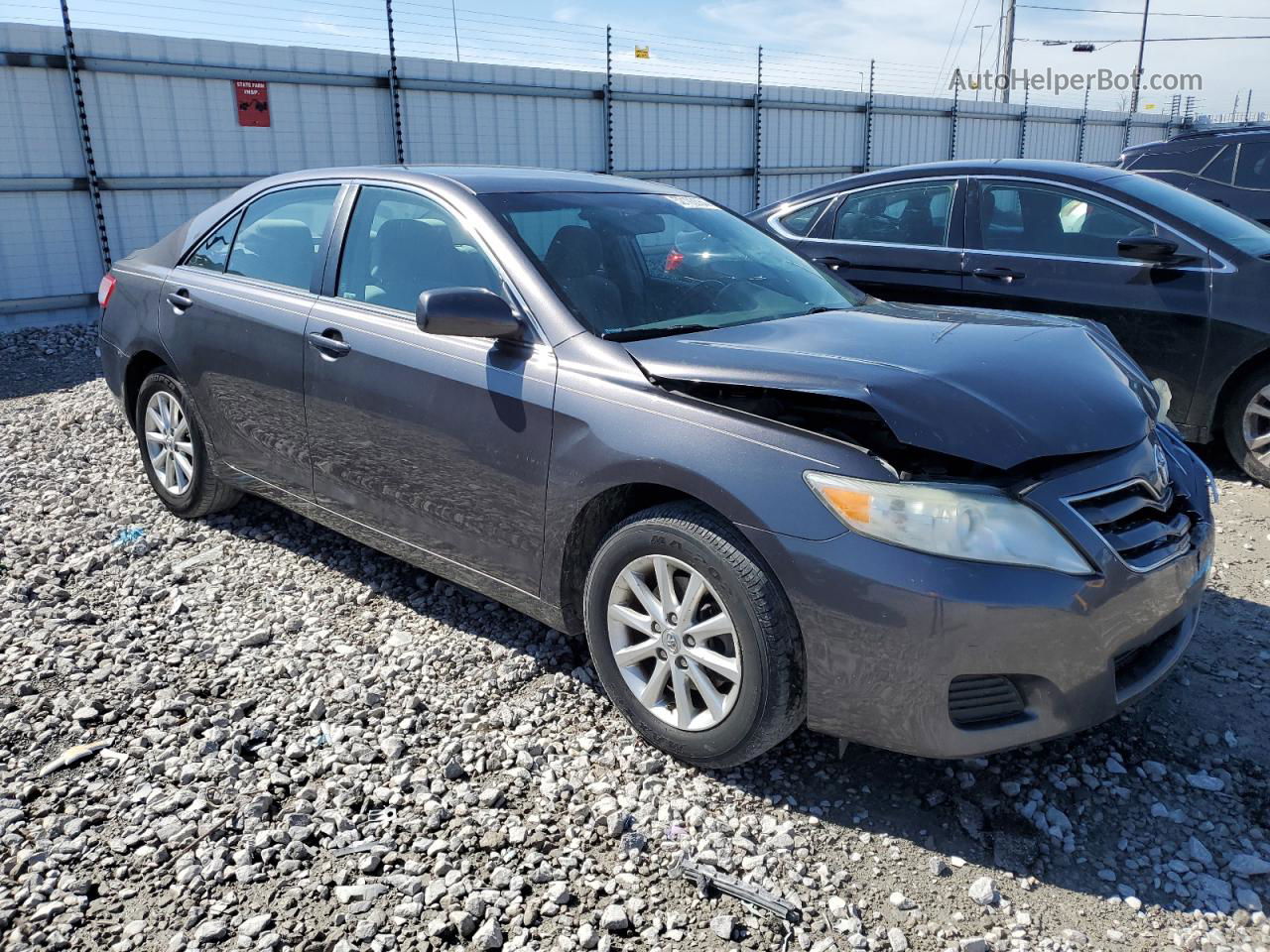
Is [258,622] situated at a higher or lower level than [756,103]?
lower

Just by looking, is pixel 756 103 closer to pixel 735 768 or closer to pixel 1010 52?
pixel 735 768

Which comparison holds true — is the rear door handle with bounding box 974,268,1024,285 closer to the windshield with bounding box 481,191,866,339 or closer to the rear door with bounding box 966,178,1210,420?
the rear door with bounding box 966,178,1210,420

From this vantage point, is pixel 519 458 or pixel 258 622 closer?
pixel 519 458

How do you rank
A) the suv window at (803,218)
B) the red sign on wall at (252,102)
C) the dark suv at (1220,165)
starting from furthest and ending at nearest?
the red sign on wall at (252,102) → the dark suv at (1220,165) → the suv window at (803,218)

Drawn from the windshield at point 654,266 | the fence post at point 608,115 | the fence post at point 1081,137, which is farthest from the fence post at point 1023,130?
the windshield at point 654,266

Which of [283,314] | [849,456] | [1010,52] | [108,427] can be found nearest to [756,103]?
[108,427]

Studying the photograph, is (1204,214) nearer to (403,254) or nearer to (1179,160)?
(403,254)

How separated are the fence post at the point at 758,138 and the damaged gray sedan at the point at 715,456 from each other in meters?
13.8

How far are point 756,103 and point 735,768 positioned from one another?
51.5 ft

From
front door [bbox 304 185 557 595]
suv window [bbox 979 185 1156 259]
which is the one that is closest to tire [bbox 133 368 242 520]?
front door [bbox 304 185 557 595]

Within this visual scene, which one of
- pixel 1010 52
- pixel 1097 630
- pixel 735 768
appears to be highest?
pixel 1010 52

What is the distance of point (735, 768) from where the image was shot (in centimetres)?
299

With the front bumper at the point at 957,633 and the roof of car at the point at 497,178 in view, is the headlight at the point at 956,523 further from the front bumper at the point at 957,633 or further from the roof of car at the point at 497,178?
the roof of car at the point at 497,178

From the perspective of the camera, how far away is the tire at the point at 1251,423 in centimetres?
526
